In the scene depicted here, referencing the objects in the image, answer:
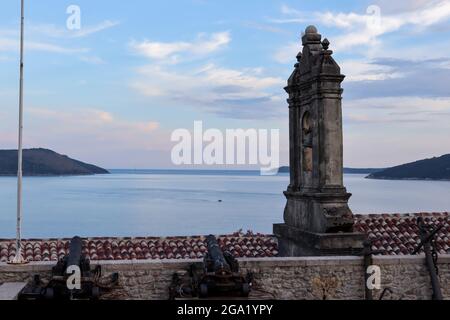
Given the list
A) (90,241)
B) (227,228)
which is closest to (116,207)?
(227,228)

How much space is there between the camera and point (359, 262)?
11.4m

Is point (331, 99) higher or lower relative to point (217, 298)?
higher

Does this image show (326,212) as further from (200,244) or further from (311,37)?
(311,37)

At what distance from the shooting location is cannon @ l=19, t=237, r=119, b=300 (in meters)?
9.24

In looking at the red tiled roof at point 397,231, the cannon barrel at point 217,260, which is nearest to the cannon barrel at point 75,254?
the cannon barrel at point 217,260

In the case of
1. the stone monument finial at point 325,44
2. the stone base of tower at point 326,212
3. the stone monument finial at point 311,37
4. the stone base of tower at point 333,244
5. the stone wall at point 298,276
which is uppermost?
the stone monument finial at point 311,37

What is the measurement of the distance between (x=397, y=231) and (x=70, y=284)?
8.94 m

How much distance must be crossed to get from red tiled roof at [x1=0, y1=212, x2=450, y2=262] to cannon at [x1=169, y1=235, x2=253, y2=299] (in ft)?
12.4

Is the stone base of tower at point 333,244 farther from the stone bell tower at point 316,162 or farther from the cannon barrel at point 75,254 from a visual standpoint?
the cannon barrel at point 75,254

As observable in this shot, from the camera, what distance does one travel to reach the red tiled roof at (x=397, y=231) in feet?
46.3

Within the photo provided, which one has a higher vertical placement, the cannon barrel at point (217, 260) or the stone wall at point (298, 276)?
the cannon barrel at point (217, 260)
